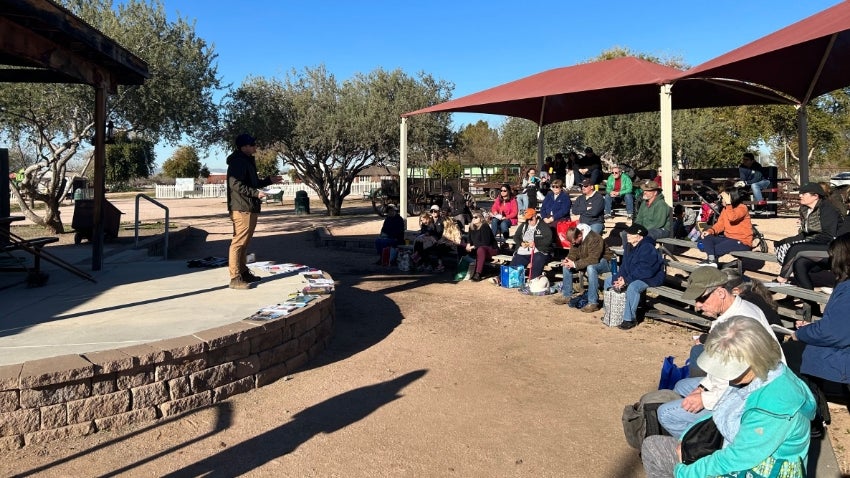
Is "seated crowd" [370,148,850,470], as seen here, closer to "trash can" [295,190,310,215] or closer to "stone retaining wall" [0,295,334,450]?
"stone retaining wall" [0,295,334,450]

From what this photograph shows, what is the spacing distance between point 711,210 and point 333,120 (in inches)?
581

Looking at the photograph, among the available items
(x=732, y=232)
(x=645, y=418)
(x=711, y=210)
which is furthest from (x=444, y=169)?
(x=645, y=418)

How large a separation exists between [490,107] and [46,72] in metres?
8.38

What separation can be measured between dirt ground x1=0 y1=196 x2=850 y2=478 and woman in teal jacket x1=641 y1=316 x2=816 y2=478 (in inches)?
44.4

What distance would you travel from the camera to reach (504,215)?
41.1 feet

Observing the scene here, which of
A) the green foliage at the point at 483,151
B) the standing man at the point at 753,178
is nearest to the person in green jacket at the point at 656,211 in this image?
the standing man at the point at 753,178

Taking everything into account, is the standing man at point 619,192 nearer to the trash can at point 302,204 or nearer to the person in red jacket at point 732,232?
the person in red jacket at point 732,232

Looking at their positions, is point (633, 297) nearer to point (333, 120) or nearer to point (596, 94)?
point (596, 94)

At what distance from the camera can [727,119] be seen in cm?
3338

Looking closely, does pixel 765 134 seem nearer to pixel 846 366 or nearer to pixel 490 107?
pixel 490 107

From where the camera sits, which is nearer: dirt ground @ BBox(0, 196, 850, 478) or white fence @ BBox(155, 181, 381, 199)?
dirt ground @ BBox(0, 196, 850, 478)

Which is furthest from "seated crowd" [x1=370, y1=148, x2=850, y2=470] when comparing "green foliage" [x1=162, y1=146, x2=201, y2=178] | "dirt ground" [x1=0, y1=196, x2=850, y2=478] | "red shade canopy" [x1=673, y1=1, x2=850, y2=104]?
"green foliage" [x1=162, y1=146, x2=201, y2=178]

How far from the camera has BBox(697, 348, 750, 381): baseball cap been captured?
2.49 m

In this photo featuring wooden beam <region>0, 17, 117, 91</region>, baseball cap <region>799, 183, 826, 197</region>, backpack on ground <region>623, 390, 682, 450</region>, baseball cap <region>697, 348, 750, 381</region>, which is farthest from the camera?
baseball cap <region>799, 183, 826, 197</region>
